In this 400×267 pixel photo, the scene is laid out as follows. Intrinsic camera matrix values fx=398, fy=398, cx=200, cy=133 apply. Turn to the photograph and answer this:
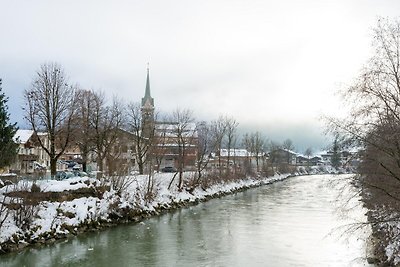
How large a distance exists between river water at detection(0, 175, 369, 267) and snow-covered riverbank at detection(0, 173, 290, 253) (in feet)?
3.48

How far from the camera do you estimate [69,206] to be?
84.4ft

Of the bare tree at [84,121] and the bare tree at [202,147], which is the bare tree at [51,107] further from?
the bare tree at [202,147]

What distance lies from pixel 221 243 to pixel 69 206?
34.0ft

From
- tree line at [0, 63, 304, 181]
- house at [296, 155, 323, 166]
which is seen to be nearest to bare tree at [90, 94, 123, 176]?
tree line at [0, 63, 304, 181]

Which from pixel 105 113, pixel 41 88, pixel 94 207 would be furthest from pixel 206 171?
pixel 94 207

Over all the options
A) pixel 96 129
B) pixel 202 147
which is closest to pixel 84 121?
pixel 96 129

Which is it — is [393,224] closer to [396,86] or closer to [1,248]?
[396,86]

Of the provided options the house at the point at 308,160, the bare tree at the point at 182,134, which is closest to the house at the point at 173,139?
the bare tree at the point at 182,134

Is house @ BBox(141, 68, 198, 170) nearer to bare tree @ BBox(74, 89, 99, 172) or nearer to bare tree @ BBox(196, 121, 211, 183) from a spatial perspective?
bare tree @ BBox(196, 121, 211, 183)

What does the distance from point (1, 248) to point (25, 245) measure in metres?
1.45

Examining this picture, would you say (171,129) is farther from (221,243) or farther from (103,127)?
(221,243)

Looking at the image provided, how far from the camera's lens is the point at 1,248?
1912 cm

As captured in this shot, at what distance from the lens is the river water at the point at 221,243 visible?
1791 cm

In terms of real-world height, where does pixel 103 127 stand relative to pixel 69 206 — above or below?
above
